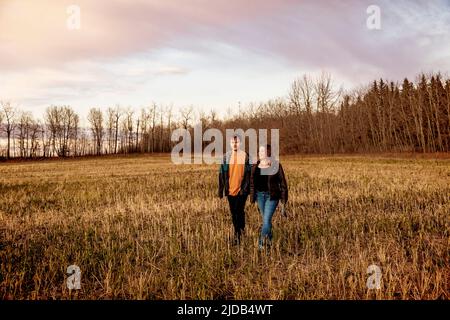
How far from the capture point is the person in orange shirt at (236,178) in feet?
20.5

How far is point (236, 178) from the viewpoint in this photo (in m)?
6.30

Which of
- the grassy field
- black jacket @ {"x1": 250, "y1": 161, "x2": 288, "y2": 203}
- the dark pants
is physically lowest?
the grassy field

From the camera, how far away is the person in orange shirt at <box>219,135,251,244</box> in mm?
6258

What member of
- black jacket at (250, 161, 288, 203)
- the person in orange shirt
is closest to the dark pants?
the person in orange shirt

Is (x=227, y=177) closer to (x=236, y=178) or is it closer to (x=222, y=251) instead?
(x=236, y=178)

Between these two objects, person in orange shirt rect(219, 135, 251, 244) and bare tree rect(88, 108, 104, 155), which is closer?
person in orange shirt rect(219, 135, 251, 244)

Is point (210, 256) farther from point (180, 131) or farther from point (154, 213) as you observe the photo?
point (180, 131)

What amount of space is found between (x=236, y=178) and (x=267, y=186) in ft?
2.16

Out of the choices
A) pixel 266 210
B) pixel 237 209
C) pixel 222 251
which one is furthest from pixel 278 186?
pixel 222 251

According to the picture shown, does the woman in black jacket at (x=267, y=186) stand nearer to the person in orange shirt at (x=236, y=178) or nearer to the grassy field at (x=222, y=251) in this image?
the person in orange shirt at (x=236, y=178)

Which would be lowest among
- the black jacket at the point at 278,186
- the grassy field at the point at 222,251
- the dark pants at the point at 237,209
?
the grassy field at the point at 222,251

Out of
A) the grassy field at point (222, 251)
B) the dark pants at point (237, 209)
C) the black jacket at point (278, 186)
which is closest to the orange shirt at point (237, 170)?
the dark pants at point (237, 209)

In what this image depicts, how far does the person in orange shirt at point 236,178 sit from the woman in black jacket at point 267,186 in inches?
7.4

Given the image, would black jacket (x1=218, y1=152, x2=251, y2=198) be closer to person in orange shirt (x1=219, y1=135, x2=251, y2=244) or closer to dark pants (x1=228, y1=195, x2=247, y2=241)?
person in orange shirt (x1=219, y1=135, x2=251, y2=244)
